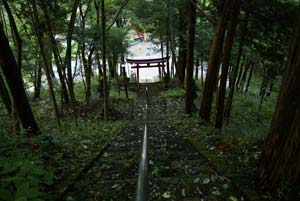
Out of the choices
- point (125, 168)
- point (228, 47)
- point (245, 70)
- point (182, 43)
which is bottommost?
point (245, 70)

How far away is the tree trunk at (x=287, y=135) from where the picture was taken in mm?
2197

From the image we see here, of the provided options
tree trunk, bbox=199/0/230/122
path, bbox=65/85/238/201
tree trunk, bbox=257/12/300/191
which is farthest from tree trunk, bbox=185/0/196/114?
tree trunk, bbox=257/12/300/191

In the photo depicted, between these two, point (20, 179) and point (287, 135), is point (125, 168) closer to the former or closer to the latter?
point (20, 179)

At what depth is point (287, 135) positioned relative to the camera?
2260mm

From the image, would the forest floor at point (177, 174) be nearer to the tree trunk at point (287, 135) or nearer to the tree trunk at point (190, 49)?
the tree trunk at point (287, 135)

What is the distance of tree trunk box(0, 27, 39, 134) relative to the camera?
4109 millimetres

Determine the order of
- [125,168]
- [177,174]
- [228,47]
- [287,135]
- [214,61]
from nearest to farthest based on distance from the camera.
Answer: [287,135] → [177,174] → [125,168] → [228,47] → [214,61]

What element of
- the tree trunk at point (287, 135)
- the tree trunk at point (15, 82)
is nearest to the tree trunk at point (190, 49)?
the tree trunk at point (15, 82)

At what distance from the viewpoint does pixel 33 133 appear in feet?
15.4

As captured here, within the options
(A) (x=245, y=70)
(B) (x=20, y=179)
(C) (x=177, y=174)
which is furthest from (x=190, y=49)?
(A) (x=245, y=70)

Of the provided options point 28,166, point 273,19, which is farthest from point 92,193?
point 273,19

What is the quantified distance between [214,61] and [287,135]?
4214 mm

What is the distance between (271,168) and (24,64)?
10926 millimetres

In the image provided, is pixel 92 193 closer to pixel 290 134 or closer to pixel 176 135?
pixel 290 134
